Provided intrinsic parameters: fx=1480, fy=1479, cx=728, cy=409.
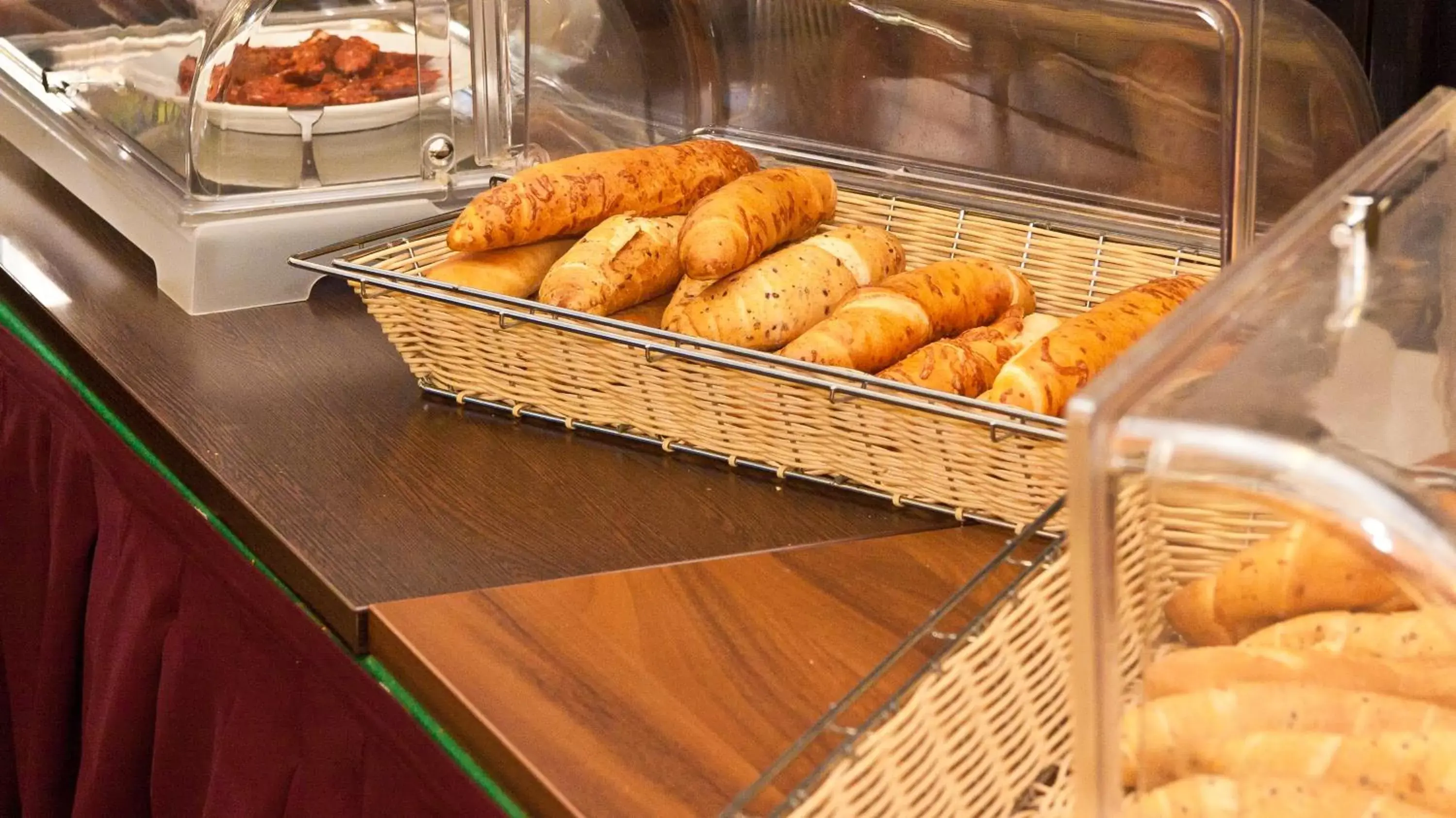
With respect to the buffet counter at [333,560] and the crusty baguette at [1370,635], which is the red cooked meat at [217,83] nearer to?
the buffet counter at [333,560]

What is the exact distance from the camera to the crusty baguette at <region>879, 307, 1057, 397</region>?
1.00 metres

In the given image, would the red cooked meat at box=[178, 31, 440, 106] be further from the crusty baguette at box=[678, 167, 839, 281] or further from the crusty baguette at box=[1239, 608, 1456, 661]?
the crusty baguette at box=[1239, 608, 1456, 661]

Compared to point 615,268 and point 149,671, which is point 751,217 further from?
point 149,671

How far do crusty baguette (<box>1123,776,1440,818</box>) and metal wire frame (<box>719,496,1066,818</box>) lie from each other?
0.15 metres

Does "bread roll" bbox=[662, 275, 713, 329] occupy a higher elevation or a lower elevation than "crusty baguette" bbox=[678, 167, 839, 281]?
lower

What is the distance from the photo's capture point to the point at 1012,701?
717mm

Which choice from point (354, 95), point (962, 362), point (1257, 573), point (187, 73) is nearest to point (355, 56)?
point (354, 95)

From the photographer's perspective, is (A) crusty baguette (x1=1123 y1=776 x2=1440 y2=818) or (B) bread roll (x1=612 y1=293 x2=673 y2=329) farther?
(B) bread roll (x1=612 y1=293 x2=673 y2=329)

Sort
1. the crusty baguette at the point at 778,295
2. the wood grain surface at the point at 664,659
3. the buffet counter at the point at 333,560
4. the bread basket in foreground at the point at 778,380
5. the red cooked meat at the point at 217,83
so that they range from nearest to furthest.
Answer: the wood grain surface at the point at 664,659 → the buffet counter at the point at 333,560 → the bread basket in foreground at the point at 778,380 → the crusty baguette at the point at 778,295 → the red cooked meat at the point at 217,83

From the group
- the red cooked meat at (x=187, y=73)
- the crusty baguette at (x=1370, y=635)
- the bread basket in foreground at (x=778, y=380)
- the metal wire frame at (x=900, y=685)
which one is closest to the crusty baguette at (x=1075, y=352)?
the bread basket in foreground at (x=778, y=380)

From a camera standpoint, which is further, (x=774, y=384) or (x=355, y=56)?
(x=355, y=56)

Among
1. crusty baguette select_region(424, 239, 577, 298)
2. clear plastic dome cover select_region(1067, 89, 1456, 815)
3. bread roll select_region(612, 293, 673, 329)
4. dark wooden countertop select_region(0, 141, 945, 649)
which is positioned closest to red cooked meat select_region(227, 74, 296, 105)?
dark wooden countertop select_region(0, 141, 945, 649)

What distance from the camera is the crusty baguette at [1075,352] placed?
0.95m

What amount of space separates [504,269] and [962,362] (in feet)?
1.33
